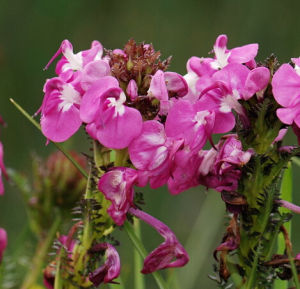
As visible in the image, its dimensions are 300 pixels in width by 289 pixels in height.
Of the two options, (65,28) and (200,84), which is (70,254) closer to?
(200,84)

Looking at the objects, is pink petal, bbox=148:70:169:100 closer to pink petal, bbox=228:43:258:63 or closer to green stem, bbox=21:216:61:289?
pink petal, bbox=228:43:258:63

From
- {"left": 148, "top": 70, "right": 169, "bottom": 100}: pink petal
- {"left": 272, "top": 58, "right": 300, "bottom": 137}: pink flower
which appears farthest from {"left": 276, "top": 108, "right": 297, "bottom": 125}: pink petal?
{"left": 148, "top": 70, "right": 169, "bottom": 100}: pink petal

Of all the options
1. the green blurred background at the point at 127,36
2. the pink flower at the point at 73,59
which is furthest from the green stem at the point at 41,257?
the green blurred background at the point at 127,36

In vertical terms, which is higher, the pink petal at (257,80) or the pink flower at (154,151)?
the pink petal at (257,80)

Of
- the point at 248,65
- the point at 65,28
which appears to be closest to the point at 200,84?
the point at 248,65

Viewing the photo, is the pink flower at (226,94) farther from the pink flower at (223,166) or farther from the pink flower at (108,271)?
the pink flower at (108,271)

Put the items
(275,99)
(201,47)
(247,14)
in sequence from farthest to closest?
(201,47) < (247,14) < (275,99)

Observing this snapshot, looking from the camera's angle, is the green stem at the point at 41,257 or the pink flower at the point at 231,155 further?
the green stem at the point at 41,257
